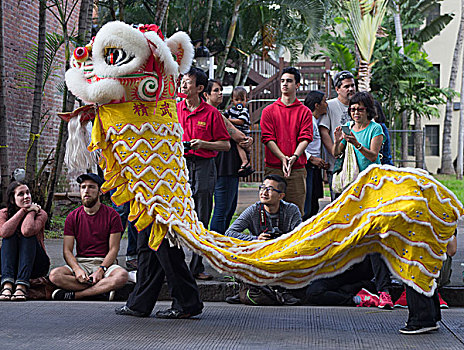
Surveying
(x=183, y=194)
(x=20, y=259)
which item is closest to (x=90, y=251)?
(x=20, y=259)

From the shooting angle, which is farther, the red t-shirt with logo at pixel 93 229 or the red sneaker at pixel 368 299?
the red t-shirt with logo at pixel 93 229

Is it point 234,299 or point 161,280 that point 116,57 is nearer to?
point 161,280

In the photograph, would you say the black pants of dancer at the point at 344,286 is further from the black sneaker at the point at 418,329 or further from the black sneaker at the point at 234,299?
the black sneaker at the point at 418,329

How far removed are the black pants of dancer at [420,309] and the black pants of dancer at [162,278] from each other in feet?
5.43

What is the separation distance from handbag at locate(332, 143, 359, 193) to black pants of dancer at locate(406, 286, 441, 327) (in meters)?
2.02

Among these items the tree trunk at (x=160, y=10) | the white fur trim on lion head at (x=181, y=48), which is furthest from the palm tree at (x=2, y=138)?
the white fur trim on lion head at (x=181, y=48)

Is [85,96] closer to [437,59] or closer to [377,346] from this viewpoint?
[377,346]

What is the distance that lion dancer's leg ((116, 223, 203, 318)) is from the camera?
17.5 feet

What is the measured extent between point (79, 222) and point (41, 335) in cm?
181

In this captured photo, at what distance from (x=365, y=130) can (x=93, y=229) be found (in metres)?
2.84

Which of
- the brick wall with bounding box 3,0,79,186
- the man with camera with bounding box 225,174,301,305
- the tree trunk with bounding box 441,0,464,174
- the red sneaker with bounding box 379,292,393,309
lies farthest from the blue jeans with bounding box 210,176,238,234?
the tree trunk with bounding box 441,0,464,174

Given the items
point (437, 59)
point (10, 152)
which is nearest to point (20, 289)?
point (10, 152)

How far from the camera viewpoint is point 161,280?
5543 mm

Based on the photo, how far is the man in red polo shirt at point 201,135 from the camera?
6828mm
